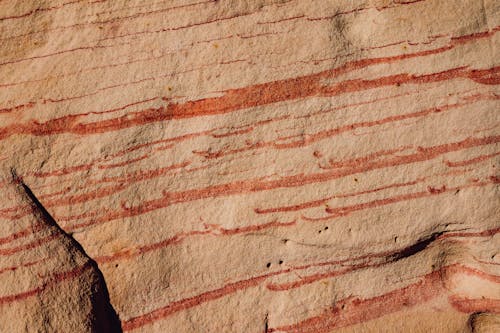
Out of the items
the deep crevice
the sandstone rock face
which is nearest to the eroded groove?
the sandstone rock face

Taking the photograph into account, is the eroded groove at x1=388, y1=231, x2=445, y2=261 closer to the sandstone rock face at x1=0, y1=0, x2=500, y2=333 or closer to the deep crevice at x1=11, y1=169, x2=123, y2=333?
the sandstone rock face at x1=0, y1=0, x2=500, y2=333

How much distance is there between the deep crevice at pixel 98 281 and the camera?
2.51 m

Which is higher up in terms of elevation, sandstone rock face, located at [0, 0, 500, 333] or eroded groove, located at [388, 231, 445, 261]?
sandstone rock face, located at [0, 0, 500, 333]

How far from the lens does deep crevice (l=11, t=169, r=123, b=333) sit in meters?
2.51

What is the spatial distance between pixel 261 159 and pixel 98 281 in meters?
0.99

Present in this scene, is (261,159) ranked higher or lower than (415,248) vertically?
higher

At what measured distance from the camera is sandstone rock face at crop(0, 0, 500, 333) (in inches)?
99.6

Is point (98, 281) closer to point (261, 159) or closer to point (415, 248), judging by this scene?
point (261, 159)

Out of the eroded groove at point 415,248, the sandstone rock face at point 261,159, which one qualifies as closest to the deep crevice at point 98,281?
the sandstone rock face at point 261,159

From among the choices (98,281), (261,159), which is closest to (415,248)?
(261,159)

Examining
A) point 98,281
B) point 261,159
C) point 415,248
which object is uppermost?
point 261,159

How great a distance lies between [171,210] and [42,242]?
0.63 metres

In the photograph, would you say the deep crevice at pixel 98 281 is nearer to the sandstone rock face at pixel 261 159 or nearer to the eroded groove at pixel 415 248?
the sandstone rock face at pixel 261 159

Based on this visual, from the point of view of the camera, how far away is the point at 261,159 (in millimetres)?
2559
